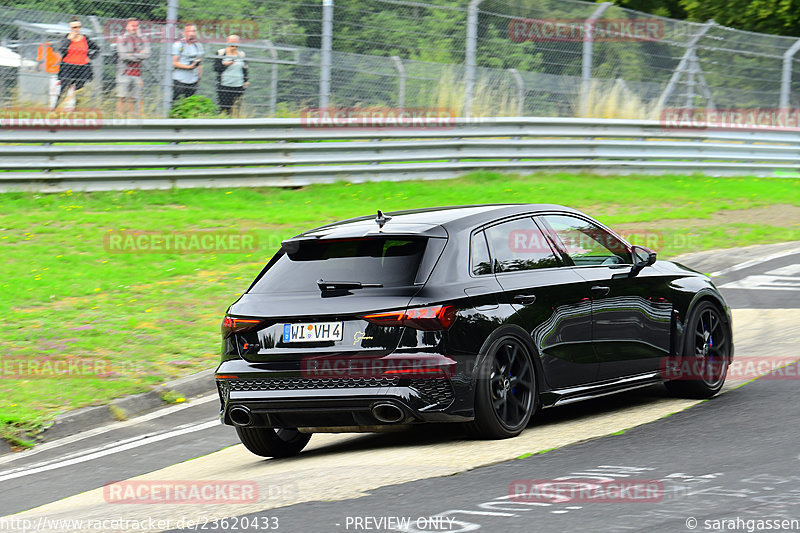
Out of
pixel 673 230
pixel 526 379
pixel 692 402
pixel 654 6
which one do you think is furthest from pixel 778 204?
pixel 654 6

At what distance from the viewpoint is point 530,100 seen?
21.2m

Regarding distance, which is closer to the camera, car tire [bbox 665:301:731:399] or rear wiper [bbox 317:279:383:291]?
rear wiper [bbox 317:279:383:291]

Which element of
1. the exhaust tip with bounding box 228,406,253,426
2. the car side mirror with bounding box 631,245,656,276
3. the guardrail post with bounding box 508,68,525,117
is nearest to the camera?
the exhaust tip with bounding box 228,406,253,426

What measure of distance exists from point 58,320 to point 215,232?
13.8 ft

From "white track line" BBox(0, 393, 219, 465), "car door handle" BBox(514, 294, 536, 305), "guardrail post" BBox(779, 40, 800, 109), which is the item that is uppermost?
"guardrail post" BBox(779, 40, 800, 109)

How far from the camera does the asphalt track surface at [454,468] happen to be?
17.5ft

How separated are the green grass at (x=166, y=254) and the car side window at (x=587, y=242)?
11.9 feet

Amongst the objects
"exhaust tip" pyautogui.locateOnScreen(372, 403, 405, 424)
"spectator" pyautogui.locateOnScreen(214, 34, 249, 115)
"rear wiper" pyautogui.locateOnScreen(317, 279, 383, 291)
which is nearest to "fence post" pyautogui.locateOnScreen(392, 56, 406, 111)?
"spectator" pyautogui.locateOnScreen(214, 34, 249, 115)

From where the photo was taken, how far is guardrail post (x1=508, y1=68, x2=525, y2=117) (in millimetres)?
20861

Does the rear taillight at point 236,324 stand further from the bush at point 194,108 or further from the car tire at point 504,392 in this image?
the bush at point 194,108

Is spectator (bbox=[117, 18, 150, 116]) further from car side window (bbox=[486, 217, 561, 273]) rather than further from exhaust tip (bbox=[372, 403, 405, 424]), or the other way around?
exhaust tip (bbox=[372, 403, 405, 424])

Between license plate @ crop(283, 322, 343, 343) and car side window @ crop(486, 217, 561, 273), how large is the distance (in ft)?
3.87

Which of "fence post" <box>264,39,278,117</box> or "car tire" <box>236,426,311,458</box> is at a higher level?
"fence post" <box>264,39,278,117</box>

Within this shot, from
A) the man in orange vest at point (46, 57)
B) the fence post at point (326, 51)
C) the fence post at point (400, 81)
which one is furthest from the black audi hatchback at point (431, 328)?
the fence post at point (400, 81)
